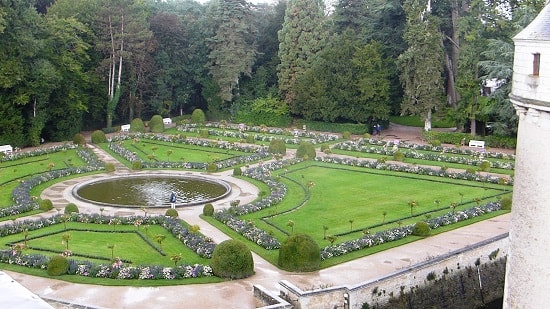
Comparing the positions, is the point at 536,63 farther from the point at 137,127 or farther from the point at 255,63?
the point at 255,63

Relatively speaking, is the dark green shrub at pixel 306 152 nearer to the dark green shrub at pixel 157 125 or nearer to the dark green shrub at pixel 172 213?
the dark green shrub at pixel 172 213

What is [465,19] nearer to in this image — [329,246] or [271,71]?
[271,71]

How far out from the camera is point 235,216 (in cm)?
2900

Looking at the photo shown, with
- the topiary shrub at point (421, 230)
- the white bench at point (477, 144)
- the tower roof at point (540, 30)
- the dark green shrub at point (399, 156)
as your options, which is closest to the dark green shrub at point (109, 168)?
the dark green shrub at point (399, 156)

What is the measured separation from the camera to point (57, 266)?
71.2 ft

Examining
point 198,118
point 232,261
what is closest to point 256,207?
point 232,261

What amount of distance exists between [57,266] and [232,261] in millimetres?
5755

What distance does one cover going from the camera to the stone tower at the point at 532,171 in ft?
43.5

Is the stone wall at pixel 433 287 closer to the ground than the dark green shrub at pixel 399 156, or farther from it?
closer to the ground

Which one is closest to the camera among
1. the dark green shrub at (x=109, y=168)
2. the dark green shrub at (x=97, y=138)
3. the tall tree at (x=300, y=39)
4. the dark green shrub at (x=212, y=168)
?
the dark green shrub at (x=109, y=168)

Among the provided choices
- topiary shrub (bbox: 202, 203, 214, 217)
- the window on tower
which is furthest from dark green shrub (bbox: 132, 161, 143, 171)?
the window on tower

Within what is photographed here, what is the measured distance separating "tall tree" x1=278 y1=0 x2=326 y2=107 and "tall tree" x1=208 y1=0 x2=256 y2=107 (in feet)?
13.3

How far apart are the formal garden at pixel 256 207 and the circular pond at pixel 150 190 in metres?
1.94

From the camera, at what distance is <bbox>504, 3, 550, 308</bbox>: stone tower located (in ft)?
43.5
